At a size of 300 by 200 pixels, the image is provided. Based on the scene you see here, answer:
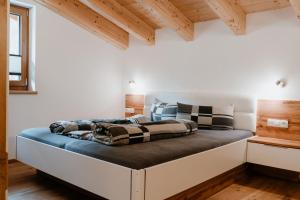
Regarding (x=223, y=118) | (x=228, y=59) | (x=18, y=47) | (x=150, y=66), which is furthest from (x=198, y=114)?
(x=18, y=47)

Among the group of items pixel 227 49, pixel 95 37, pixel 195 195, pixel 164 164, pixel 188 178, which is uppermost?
pixel 95 37

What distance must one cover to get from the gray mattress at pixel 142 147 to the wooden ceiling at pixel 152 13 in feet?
4.71

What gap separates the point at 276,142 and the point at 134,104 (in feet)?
8.06

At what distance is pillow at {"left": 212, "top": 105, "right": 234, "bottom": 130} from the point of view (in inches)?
133

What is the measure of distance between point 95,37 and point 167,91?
4.80 ft

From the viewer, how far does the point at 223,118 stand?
341 centimetres

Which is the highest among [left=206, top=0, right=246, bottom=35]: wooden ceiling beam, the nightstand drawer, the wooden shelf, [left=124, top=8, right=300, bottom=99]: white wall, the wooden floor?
[left=206, top=0, right=246, bottom=35]: wooden ceiling beam

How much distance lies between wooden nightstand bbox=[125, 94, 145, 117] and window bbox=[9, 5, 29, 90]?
Result: 5.74ft

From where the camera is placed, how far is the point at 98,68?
4.53 m

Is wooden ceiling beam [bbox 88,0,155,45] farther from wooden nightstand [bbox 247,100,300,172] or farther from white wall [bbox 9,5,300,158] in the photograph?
wooden nightstand [bbox 247,100,300,172]

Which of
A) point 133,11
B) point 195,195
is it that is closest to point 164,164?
point 195,195

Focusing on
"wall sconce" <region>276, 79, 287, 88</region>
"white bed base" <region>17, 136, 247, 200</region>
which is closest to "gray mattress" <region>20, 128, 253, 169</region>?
"white bed base" <region>17, 136, 247, 200</region>

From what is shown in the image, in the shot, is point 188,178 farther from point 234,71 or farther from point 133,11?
point 133,11

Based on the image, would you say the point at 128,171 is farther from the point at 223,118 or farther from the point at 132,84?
the point at 132,84
